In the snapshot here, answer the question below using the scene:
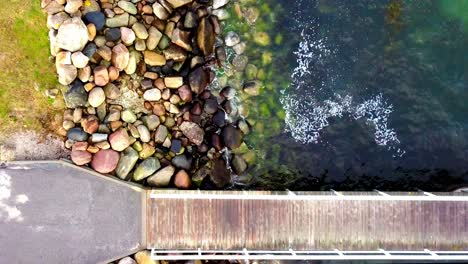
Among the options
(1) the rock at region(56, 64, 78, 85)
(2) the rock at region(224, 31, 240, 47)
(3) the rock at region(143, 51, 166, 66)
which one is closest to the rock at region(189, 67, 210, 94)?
(3) the rock at region(143, 51, 166, 66)

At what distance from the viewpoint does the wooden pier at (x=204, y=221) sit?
43.9 ft

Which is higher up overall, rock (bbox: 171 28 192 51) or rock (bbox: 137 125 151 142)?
rock (bbox: 171 28 192 51)

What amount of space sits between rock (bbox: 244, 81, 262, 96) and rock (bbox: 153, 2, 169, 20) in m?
3.51

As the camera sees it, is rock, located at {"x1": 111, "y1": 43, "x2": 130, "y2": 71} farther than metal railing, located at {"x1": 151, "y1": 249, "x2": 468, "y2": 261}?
Yes

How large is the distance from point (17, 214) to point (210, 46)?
7897 mm

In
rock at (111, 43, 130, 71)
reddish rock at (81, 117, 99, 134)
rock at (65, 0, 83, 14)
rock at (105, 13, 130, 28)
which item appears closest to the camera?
rock at (65, 0, 83, 14)

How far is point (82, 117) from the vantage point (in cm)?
1421

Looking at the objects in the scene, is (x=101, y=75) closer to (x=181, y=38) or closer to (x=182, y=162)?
(x=181, y=38)

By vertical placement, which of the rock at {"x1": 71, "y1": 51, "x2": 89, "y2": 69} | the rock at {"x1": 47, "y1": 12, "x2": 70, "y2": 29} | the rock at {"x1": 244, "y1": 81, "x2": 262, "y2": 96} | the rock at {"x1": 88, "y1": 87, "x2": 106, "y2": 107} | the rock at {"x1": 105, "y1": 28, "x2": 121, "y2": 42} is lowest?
the rock at {"x1": 88, "y1": 87, "x2": 106, "y2": 107}

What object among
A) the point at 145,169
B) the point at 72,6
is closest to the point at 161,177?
the point at 145,169

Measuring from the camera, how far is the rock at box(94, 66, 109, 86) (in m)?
Result: 14.1

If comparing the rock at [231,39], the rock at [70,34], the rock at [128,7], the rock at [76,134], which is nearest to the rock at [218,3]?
the rock at [231,39]

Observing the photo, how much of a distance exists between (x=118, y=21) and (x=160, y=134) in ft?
12.5

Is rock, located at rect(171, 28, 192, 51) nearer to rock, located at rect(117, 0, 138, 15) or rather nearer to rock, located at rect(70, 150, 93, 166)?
rock, located at rect(117, 0, 138, 15)
